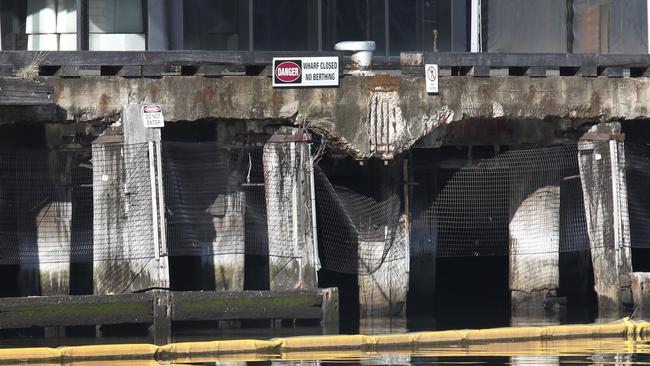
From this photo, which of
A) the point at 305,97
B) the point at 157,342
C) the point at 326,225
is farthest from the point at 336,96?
the point at 157,342

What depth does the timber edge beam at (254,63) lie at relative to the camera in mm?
27109

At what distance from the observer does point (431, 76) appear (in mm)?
28656

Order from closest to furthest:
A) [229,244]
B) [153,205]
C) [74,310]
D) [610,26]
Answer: [74,310]
[153,205]
[229,244]
[610,26]

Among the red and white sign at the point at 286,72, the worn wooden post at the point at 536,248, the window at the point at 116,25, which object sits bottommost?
the worn wooden post at the point at 536,248

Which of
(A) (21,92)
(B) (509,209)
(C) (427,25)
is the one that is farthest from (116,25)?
(B) (509,209)

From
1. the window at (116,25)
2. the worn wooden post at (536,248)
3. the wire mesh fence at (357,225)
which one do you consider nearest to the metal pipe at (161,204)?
the wire mesh fence at (357,225)

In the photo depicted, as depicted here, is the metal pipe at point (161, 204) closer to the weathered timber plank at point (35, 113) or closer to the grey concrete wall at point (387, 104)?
the grey concrete wall at point (387, 104)

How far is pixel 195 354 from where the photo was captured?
2298 cm

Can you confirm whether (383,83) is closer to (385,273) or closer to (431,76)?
(431,76)

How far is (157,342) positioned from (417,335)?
3749 millimetres

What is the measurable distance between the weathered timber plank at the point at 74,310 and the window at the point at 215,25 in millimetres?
7880

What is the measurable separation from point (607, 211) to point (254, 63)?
650 centimetres

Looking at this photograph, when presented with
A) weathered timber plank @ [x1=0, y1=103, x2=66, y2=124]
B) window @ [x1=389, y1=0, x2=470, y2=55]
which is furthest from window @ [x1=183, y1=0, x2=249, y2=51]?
weathered timber plank @ [x1=0, y1=103, x2=66, y2=124]

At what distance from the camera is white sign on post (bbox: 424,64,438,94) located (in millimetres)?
28625
